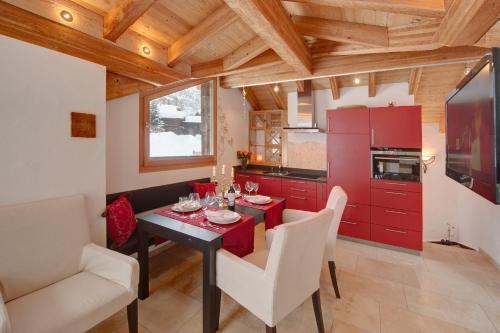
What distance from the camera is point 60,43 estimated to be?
197 cm

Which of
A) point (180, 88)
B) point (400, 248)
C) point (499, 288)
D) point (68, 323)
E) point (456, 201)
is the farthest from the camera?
point (456, 201)

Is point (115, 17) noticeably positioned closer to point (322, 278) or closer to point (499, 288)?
point (322, 278)

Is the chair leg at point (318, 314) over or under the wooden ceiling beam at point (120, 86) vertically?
under

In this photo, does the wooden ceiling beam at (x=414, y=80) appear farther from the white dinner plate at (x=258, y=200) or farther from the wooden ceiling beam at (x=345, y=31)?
the white dinner plate at (x=258, y=200)

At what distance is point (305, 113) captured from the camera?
4199 mm

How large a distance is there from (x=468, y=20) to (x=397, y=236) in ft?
8.32

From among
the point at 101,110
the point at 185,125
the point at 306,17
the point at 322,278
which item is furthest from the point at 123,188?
the point at 306,17

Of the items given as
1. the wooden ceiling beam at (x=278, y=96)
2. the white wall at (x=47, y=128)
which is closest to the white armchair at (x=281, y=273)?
the white wall at (x=47, y=128)

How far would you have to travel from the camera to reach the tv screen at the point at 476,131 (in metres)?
1.23

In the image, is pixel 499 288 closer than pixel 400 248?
Yes

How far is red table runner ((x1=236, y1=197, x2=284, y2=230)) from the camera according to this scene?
236 centimetres

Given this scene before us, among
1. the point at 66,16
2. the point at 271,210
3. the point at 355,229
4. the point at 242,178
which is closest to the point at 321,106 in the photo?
the point at 242,178

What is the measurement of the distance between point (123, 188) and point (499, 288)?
13.5 ft

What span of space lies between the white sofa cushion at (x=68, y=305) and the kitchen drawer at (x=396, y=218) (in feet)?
10.3
